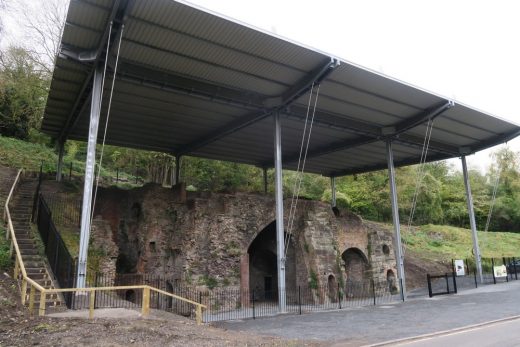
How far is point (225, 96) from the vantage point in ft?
63.4

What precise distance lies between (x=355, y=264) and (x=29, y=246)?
20298 millimetres

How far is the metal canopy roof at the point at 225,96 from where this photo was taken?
1446cm

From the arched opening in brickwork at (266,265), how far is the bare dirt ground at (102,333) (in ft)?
45.6

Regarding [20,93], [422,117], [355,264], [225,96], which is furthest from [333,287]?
[20,93]

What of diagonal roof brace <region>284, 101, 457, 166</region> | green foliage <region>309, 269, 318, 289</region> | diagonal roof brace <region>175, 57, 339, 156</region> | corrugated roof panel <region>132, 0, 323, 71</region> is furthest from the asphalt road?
diagonal roof brace <region>284, 101, 457, 166</region>

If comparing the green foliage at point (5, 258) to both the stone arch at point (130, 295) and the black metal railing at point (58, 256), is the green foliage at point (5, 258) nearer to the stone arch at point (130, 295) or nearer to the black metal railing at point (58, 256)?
the black metal railing at point (58, 256)

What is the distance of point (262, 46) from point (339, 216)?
1509 cm

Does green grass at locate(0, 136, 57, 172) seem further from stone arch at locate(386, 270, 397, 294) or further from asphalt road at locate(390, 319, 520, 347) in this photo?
asphalt road at locate(390, 319, 520, 347)

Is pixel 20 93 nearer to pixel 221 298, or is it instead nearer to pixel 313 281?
pixel 221 298

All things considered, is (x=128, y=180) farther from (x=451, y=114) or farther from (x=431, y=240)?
(x=431, y=240)

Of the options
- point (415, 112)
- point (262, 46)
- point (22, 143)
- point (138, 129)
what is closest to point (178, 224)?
point (138, 129)

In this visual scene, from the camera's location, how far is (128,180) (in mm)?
37656

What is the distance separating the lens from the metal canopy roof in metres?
14.5

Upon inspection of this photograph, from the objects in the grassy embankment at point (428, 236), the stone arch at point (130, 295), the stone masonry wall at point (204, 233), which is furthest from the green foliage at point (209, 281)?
the grassy embankment at point (428, 236)
